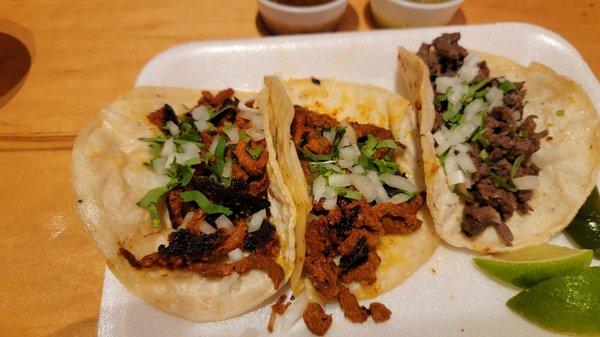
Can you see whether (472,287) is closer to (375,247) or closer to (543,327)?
(543,327)

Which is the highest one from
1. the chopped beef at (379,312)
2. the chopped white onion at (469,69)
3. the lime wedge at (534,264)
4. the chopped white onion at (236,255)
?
the chopped white onion at (469,69)

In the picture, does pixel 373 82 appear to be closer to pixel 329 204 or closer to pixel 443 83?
pixel 443 83

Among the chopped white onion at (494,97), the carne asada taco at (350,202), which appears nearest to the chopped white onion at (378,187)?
the carne asada taco at (350,202)

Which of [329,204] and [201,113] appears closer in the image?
[329,204]

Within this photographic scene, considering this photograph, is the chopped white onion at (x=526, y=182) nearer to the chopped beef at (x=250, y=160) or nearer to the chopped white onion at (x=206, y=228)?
the chopped beef at (x=250, y=160)

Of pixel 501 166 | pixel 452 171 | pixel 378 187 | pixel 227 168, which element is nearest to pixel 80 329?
pixel 227 168

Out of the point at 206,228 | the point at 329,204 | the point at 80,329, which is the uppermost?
the point at 329,204

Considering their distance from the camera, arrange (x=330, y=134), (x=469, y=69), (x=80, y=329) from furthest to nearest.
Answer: (x=469, y=69), (x=330, y=134), (x=80, y=329)
